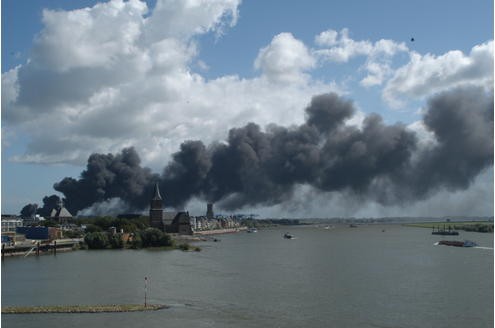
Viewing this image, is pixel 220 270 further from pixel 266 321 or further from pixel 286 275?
pixel 266 321

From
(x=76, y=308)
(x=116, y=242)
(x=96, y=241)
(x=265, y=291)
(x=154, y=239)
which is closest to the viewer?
(x=76, y=308)

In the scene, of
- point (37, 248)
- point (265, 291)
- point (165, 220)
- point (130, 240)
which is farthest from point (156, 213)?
point (265, 291)

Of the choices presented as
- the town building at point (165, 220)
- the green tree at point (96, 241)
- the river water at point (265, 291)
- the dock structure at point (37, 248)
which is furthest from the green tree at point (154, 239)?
the town building at point (165, 220)

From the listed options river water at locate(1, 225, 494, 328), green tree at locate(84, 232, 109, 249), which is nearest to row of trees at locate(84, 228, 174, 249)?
green tree at locate(84, 232, 109, 249)

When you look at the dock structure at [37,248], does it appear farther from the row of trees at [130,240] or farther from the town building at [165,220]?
the town building at [165,220]

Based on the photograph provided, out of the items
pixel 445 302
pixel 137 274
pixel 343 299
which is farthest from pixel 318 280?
pixel 137 274

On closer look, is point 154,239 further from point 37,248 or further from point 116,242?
point 37,248

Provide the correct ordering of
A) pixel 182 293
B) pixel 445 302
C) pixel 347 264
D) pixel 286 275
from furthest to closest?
pixel 347 264
pixel 286 275
pixel 182 293
pixel 445 302
